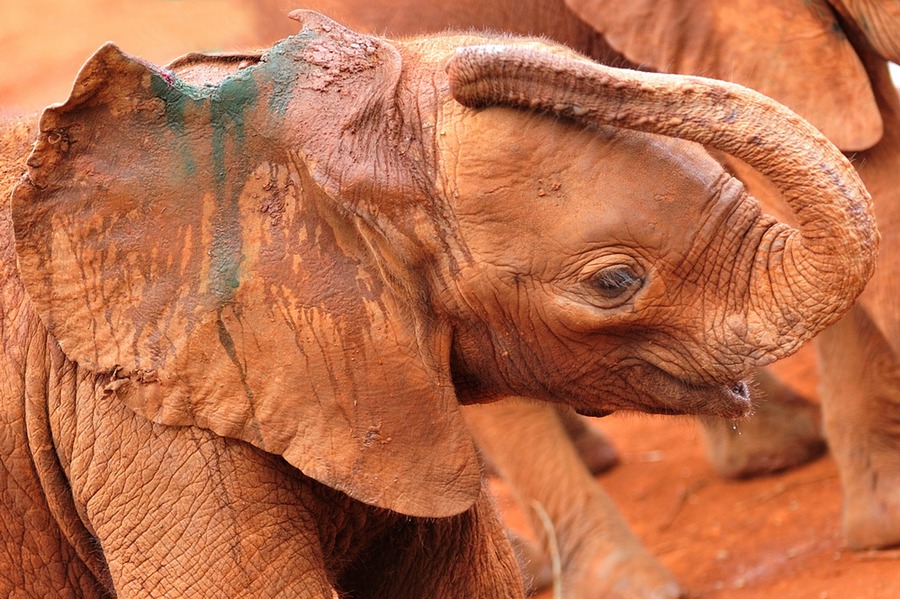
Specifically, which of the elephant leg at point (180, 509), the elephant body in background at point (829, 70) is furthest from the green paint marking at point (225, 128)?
the elephant body in background at point (829, 70)

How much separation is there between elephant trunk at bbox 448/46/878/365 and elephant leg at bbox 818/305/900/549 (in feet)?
11.1

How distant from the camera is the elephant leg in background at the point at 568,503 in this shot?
21.6ft

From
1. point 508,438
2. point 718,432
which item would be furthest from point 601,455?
point 508,438

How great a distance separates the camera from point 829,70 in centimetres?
586

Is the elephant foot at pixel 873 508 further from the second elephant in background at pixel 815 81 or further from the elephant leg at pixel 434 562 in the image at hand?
the elephant leg at pixel 434 562

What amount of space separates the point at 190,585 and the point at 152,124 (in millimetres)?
956

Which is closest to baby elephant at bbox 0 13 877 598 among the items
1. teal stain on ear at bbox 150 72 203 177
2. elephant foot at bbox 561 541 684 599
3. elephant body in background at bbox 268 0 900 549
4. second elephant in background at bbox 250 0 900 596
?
teal stain on ear at bbox 150 72 203 177

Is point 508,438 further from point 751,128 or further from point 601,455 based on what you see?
point 751,128

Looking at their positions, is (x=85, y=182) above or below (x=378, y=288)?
above

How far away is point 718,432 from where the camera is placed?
7910mm

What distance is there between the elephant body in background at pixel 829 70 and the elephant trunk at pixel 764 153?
1.60 meters

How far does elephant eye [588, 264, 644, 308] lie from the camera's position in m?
3.42

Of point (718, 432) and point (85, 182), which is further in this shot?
point (718, 432)

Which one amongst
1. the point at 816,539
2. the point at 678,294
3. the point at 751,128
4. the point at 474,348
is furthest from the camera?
the point at 816,539
